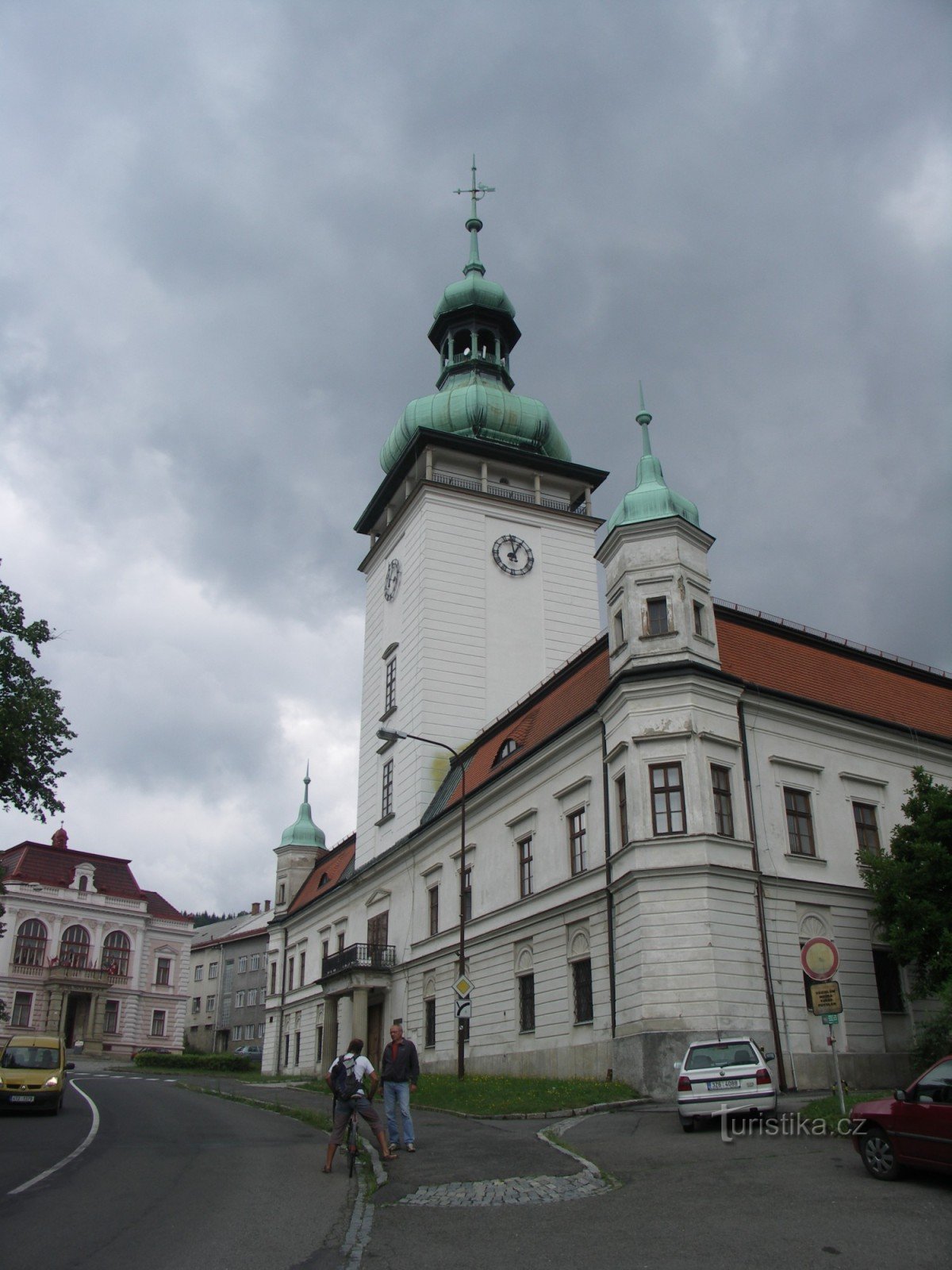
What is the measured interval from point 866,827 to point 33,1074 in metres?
22.1

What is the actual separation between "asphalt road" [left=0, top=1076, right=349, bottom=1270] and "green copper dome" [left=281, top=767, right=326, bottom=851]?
43.6 meters

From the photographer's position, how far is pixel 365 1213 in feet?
35.3

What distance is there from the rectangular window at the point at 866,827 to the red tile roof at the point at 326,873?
28.8m

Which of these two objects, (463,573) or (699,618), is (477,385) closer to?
(463,573)

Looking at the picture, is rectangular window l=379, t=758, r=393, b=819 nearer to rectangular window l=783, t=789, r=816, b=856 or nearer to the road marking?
rectangular window l=783, t=789, r=816, b=856

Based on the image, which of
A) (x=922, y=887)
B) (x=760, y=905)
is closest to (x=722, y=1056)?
(x=760, y=905)

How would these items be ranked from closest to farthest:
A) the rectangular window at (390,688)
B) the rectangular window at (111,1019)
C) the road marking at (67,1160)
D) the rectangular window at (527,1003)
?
the road marking at (67,1160) → the rectangular window at (527,1003) → the rectangular window at (390,688) → the rectangular window at (111,1019)

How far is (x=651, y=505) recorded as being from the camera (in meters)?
29.5

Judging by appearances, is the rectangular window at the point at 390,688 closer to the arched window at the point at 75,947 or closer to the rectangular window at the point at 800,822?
the rectangular window at the point at 800,822

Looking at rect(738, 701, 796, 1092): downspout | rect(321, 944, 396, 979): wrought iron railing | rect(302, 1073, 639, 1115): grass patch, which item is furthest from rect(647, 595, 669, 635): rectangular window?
rect(321, 944, 396, 979): wrought iron railing

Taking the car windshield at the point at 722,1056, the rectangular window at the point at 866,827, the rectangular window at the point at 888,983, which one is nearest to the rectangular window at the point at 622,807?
the rectangular window at the point at 866,827

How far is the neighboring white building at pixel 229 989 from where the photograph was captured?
315 feet

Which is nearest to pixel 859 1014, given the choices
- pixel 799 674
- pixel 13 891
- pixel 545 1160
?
pixel 799 674

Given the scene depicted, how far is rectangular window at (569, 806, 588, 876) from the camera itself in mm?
29203
